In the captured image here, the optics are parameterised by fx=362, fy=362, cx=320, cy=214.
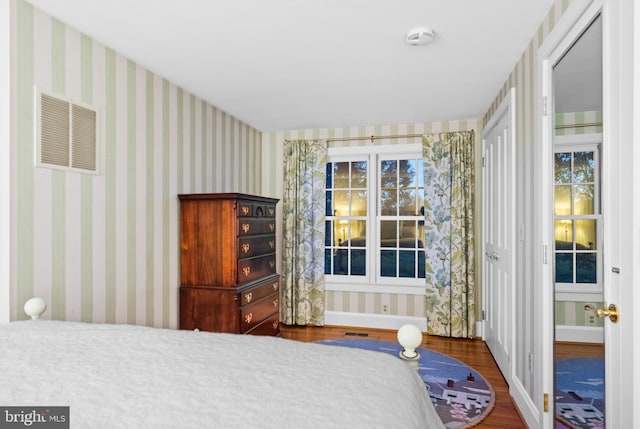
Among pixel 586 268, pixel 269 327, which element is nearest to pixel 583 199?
pixel 586 268

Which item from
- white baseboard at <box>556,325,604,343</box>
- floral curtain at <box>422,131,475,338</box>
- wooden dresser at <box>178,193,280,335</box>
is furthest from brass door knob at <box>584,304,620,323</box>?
floral curtain at <box>422,131,475,338</box>

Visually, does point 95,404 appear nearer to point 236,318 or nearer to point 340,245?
point 236,318

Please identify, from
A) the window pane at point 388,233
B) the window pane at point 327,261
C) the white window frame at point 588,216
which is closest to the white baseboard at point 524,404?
the white window frame at point 588,216

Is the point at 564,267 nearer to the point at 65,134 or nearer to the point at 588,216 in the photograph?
the point at 588,216

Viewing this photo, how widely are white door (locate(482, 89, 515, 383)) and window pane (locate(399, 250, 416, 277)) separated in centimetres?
81

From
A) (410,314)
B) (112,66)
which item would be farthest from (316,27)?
(410,314)

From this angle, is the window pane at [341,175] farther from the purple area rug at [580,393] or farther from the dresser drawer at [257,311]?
the purple area rug at [580,393]

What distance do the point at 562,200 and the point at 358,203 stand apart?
110 inches

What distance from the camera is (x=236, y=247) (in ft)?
10.1

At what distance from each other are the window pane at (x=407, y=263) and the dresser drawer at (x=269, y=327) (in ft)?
5.42

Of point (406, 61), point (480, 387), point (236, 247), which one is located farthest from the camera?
point (236, 247)

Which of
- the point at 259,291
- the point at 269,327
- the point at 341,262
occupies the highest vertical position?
the point at 341,262

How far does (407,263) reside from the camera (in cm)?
450

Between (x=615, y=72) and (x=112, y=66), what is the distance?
2.83m
